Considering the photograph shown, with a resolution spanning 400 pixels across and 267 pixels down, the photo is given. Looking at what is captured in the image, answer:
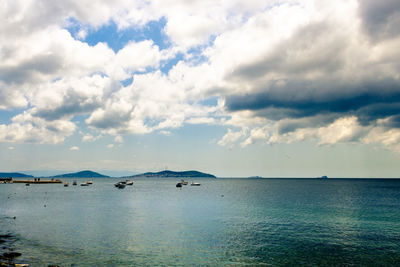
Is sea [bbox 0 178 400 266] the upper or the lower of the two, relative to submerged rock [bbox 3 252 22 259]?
lower

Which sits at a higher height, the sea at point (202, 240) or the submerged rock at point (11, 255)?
the submerged rock at point (11, 255)

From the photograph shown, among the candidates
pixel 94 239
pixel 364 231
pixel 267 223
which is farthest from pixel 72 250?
pixel 364 231

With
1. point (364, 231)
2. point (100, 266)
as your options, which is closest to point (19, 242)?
point (100, 266)

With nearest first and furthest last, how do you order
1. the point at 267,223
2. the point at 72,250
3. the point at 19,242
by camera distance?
the point at 72,250, the point at 19,242, the point at 267,223

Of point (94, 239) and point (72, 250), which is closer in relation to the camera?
point (72, 250)

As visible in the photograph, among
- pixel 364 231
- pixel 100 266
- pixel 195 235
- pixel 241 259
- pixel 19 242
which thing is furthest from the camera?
pixel 364 231

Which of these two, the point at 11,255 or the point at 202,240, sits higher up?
the point at 11,255

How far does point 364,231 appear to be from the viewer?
52812 mm

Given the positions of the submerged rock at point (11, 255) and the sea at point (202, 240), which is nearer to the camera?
the submerged rock at point (11, 255)

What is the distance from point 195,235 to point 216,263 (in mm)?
14726

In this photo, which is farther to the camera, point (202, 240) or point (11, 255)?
point (202, 240)

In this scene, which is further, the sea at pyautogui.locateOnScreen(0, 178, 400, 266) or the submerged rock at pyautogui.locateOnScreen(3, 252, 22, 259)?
the sea at pyautogui.locateOnScreen(0, 178, 400, 266)

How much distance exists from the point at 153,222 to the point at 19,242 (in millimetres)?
25825

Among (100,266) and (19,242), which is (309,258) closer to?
(100,266)
